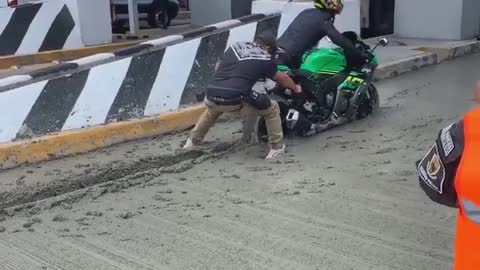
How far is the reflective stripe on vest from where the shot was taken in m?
1.89

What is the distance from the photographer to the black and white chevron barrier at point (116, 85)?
20.3 ft

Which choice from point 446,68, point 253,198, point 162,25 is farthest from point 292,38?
point 162,25

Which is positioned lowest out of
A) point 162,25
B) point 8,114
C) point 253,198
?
point 162,25

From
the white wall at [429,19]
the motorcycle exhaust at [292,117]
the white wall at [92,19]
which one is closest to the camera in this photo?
the motorcycle exhaust at [292,117]

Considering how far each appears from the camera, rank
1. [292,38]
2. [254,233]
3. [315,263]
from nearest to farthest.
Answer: [315,263] → [254,233] → [292,38]

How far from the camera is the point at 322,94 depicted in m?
6.87

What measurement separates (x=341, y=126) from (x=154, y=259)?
11.7 feet

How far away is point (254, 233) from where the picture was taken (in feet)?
14.8

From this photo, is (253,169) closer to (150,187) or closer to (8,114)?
(150,187)

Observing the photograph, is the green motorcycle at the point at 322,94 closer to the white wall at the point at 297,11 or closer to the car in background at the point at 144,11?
the white wall at the point at 297,11

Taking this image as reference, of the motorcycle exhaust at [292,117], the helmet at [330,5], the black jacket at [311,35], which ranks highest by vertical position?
the helmet at [330,5]

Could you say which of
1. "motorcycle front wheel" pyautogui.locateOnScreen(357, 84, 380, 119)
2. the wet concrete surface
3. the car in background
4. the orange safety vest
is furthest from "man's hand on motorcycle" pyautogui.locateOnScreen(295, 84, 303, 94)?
the car in background

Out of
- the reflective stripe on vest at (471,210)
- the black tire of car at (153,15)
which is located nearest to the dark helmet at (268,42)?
the reflective stripe on vest at (471,210)

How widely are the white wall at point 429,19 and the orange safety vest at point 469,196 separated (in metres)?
10.5
